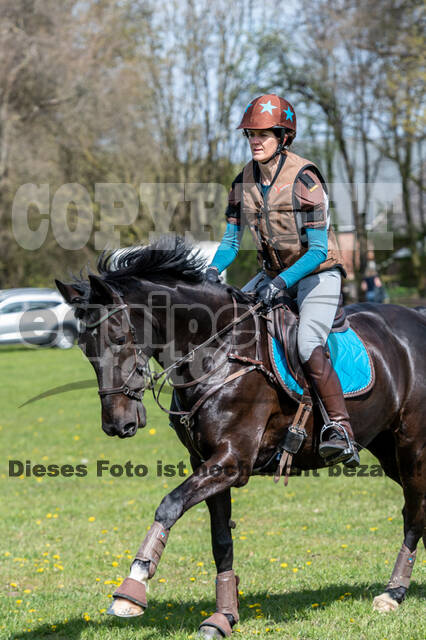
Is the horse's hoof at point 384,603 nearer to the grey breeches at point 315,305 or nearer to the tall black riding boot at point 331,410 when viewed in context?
the tall black riding boot at point 331,410

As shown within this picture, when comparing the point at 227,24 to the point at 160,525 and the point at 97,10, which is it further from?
the point at 160,525

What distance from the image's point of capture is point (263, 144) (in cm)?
487

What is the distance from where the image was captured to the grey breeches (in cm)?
488

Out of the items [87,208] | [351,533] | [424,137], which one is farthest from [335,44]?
[351,533]

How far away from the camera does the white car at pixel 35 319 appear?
27.4 meters

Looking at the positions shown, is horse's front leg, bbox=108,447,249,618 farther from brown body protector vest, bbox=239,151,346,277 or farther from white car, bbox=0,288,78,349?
white car, bbox=0,288,78,349

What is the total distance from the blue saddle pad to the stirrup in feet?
1.30

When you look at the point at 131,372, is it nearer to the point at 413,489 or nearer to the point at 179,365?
the point at 179,365

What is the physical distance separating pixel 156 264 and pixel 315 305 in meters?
1.09

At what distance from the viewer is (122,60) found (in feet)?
108

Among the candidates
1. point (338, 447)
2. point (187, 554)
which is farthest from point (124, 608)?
point (187, 554)

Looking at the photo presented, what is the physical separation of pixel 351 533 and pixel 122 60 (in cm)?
2933

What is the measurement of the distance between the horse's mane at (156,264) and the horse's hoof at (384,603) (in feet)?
7.71

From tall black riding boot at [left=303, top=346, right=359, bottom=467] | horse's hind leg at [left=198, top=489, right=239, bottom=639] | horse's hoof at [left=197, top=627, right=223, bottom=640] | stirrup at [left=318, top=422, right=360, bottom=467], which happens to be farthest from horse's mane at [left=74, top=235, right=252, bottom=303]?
horse's hoof at [left=197, top=627, right=223, bottom=640]
